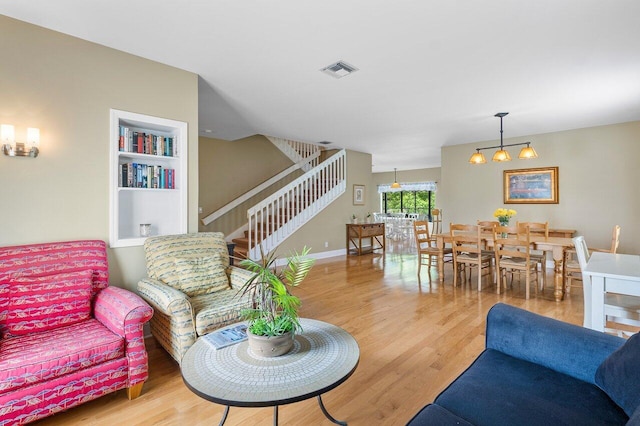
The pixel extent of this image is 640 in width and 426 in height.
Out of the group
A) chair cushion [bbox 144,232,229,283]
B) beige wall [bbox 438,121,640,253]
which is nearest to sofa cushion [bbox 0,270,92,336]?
chair cushion [bbox 144,232,229,283]

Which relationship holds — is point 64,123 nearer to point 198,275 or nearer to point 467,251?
point 198,275

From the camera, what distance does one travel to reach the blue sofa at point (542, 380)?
1.10 meters

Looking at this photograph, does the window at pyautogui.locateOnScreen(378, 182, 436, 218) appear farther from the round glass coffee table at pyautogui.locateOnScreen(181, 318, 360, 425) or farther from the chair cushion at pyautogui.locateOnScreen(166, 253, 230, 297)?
the round glass coffee table at pyautogui.locateOnScreen(181, 318, 360, 425)

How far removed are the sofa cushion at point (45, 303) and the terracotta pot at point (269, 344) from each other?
1446 millimetres

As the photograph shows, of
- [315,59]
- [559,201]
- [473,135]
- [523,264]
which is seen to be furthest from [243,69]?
[559,201]

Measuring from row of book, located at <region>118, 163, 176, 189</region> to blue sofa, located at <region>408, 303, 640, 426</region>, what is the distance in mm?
2956

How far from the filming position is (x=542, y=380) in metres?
1.36

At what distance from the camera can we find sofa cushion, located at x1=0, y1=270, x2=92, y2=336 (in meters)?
1.93

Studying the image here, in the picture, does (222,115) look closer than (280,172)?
Yes

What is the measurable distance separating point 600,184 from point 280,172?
614 centimetres

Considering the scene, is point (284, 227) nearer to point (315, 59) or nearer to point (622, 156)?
point (315, 59)

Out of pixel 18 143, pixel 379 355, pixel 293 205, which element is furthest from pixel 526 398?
pixel 293 205

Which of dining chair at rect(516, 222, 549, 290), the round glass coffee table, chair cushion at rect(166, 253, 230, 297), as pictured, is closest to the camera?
the round glass coffee table

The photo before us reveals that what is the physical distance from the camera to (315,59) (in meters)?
2.97
